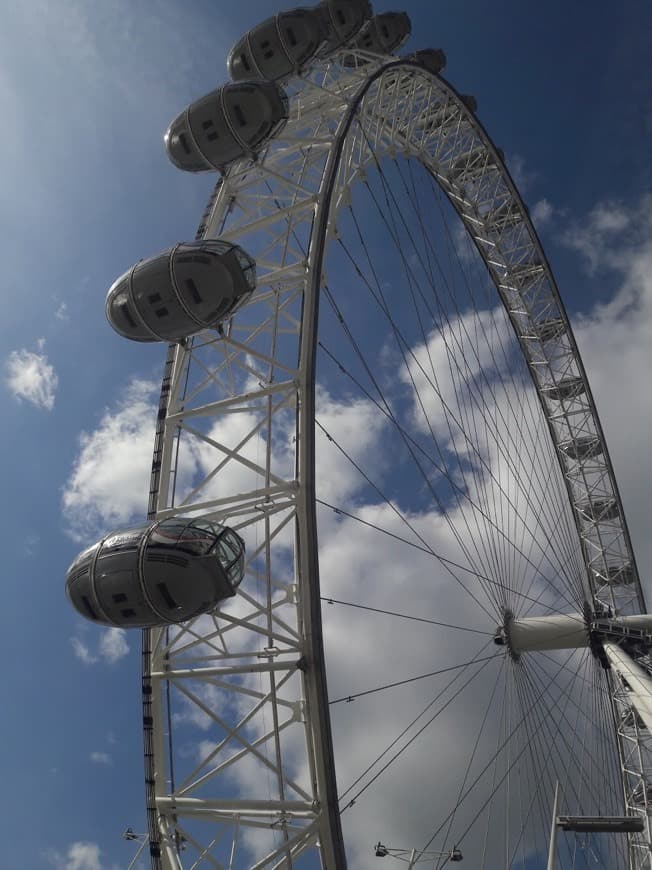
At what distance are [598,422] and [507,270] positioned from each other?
874 centimetres

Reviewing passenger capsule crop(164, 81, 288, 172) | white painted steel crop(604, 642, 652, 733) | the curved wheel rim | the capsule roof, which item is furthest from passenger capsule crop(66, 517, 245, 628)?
the capsule roof

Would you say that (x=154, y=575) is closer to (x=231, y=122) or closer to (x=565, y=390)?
(x=231, y=122)

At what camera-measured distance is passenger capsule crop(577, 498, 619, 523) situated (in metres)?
30.1

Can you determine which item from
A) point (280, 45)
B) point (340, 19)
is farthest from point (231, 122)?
point (340, 19)

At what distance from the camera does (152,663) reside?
1101cm

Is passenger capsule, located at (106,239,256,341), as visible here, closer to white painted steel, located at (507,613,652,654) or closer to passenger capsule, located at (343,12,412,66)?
white painted steel, located at (507,613,652,654)

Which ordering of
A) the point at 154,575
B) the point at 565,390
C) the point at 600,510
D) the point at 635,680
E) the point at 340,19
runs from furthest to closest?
the point at 565,390, the point at 600,510, the point at 340,19, the point at 635,680, the point at 154,575

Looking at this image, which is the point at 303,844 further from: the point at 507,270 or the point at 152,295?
the point at 507,270

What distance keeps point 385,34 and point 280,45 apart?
7700 mm

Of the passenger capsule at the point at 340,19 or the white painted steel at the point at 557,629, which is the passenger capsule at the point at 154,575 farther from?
the passenger capsule at the point at 340,19

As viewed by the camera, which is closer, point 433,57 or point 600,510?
point 433,57

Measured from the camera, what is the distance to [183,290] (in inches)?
420

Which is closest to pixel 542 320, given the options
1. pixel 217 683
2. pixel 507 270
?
pixel 507 270

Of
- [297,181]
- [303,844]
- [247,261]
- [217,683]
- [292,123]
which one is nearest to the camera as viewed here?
Answer: [303,844]
